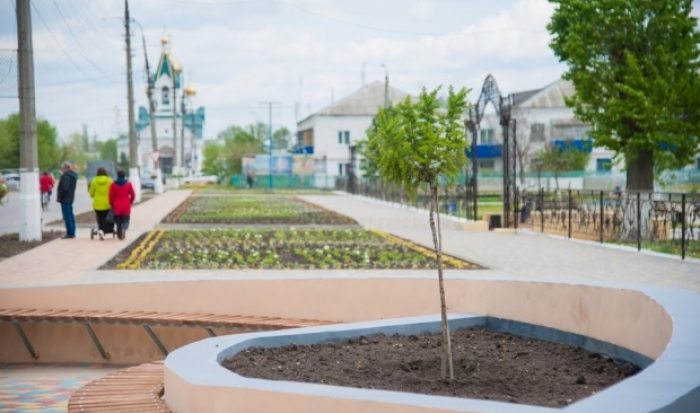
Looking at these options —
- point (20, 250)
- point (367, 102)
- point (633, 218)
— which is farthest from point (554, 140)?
point (20, 250)

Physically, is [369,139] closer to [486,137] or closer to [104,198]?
[104,198]

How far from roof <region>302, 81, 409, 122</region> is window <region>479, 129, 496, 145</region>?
12.7 m

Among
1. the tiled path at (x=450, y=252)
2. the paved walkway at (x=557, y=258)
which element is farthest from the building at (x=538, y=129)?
the tiled path at (x=450, y=252)

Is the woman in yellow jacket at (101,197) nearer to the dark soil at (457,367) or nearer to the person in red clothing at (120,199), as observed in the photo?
the person in red clothing at (120,199)

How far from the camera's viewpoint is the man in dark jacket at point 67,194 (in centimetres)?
2286

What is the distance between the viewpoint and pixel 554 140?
72.6m

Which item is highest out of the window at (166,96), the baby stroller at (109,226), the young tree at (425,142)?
the window at (166,96)

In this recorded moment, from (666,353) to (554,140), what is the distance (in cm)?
6834

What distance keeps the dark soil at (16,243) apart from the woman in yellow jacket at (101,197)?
1.06 meters

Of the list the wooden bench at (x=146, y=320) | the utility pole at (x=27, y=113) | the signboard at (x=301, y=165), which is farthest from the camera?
the signboard at (x=301, y=165)

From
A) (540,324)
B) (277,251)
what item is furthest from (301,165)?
(540,324)

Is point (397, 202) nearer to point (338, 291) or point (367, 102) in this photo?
point (338, 291)

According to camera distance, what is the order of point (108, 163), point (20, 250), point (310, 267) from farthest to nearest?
point (108, 163) → point (20, 250) → point (310, 267)

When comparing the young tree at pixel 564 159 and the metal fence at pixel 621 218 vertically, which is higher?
the young tree at pixel 564 159
